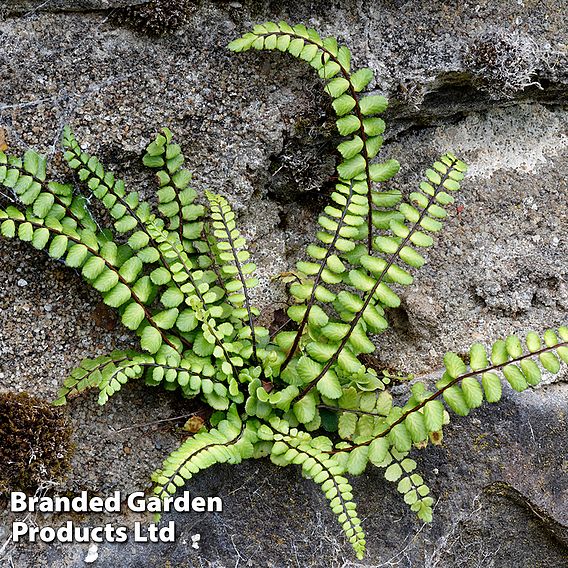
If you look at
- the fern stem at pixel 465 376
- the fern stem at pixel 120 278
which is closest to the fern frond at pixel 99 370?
the fern stem at pixel 120 278

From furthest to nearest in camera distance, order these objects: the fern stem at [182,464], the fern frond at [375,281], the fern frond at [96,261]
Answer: the fern frond at [375,281], the fern frond at [96,261], the fern stem at [182,464]

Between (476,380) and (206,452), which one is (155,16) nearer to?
(206,452)

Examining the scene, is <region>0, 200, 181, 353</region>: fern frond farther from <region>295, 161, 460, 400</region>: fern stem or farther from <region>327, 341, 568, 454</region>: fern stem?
<region>327, 341, 568, 454</region>: fern stem

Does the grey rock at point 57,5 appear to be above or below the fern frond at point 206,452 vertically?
above

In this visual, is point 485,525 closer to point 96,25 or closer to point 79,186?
point 79,186

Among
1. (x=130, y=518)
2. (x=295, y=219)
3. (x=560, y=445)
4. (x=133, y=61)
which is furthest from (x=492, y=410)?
(x=133, y=61)

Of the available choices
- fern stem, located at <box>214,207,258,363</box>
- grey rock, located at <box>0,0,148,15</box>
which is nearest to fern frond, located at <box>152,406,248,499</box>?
fern stem, located at <box>214,207,258,363</box>

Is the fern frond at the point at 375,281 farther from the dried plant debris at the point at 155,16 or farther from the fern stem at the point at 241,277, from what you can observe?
the dried plant debris at the point at 155,16

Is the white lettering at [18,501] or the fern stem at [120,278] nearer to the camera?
the fern stem at [120,278]
